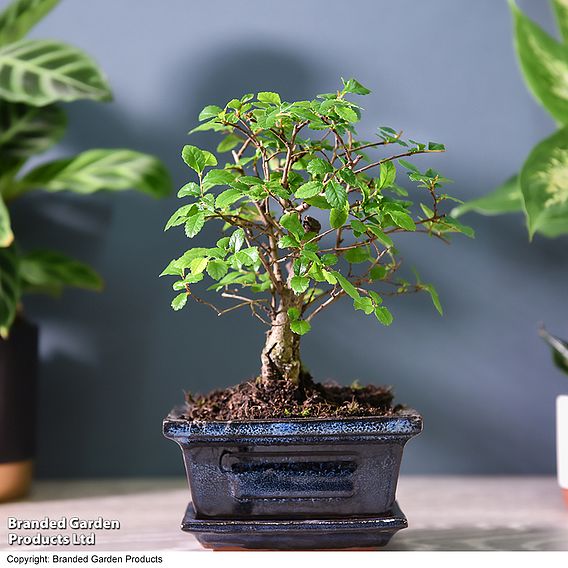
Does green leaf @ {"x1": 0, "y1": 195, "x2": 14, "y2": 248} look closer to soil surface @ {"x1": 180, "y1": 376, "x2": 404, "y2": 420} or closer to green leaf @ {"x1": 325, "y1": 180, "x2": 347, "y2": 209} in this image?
soil surface @ {"x1": 180, "y1": 376, "x2": 404, "y2": 420}

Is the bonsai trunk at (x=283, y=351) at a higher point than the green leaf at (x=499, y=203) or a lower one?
lower

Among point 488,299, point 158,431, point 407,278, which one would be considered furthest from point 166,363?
point 488,299

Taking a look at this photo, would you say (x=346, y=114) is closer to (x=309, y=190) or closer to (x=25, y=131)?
(x=309, y=190)

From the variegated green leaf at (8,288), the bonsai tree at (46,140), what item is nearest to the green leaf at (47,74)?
the bonsai tree at (46,140)

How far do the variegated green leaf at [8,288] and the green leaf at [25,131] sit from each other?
7.1 inches

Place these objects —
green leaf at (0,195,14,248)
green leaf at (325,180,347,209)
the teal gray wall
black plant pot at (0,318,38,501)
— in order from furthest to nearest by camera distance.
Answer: the teal gray wall
black plant pot at (0,318,38,501)
green leaf at (0,195,14,248)
green leaf at (325,180,347,209)

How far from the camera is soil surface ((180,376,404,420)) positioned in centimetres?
80

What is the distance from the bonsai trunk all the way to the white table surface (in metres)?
0.22

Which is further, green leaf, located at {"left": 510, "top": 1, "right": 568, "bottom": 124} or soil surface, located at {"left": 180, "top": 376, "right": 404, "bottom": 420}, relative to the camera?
green leaf, located at {"left": 510, "top": 1, "right": 568, "bottom": 124}

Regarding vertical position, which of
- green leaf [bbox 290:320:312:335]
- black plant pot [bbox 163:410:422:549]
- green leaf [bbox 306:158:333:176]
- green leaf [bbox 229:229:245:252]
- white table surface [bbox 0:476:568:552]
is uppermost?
green leaf [bbox 306:158:333:176]

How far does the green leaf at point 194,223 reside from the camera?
0.75m

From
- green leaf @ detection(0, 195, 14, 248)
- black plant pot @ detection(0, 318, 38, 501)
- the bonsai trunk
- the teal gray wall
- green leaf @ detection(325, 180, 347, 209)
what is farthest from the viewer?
the teal gray wall

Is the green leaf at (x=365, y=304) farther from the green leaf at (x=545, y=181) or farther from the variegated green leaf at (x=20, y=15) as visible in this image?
the variegated green leaf at (x=20, y=15)

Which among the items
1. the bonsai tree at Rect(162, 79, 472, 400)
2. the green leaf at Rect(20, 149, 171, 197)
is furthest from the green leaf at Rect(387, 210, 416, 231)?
the green leaf at Rect(20, 149, 171, 197)
